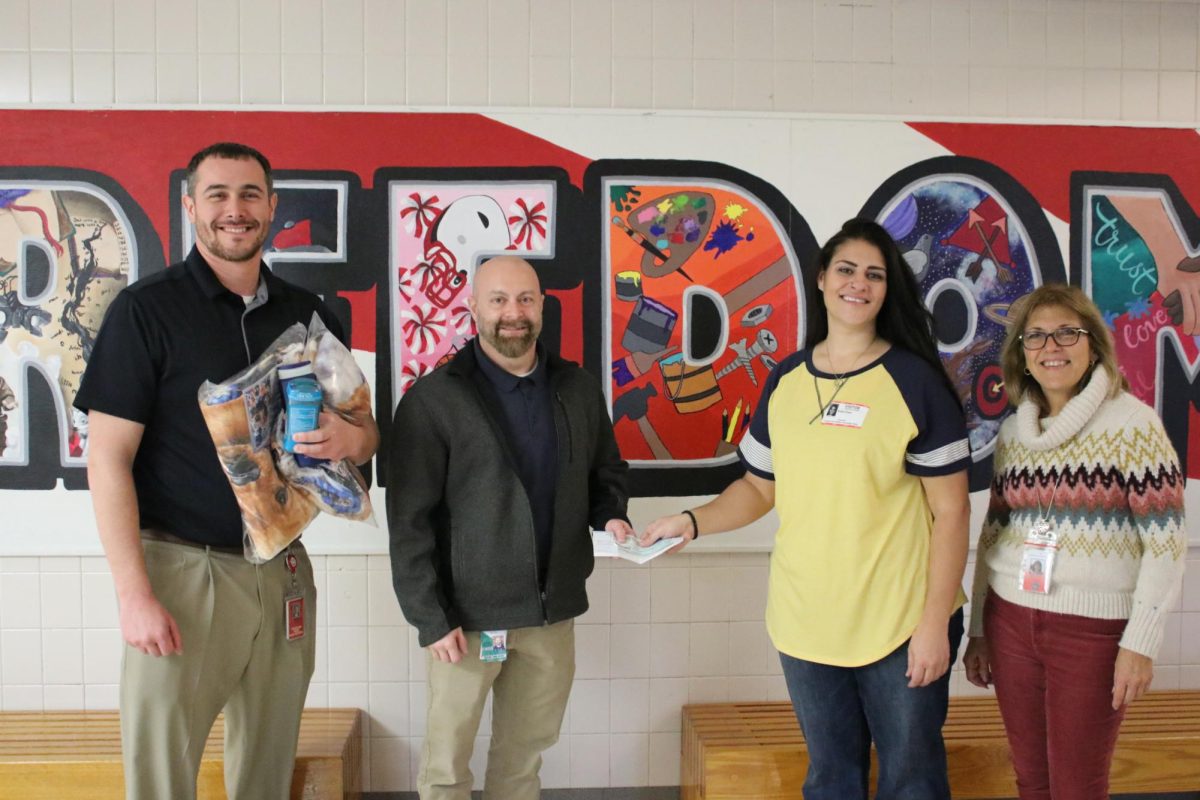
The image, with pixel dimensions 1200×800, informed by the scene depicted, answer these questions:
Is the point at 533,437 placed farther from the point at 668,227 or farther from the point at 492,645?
the point at 668,227

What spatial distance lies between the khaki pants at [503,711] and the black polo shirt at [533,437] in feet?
0.80

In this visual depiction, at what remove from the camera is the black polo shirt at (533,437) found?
88.4 inches

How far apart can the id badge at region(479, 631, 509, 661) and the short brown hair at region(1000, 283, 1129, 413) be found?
59.5 inches

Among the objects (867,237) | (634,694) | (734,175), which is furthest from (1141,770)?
(734,175)

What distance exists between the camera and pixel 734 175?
3062 millimetres


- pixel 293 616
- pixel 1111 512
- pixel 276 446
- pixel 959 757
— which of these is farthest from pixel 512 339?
pixel 959 757

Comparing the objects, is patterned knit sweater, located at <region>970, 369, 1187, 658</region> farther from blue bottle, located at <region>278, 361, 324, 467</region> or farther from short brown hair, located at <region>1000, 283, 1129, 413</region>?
blue bottle, located at <region>278, 361, 324, 467</region>

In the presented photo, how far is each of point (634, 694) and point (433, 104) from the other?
2.32 meters

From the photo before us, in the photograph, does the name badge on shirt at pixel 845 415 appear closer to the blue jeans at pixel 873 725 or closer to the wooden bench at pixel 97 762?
the blue jeans at pixel 873 725

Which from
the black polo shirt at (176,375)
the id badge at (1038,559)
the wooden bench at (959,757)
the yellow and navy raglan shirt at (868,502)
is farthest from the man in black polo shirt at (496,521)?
the id badge at (1038,559)

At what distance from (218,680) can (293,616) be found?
0.75 ft

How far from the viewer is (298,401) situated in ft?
6.40

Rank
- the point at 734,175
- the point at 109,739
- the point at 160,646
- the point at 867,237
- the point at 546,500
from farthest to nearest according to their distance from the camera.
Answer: the point at 734,175 < the point at 109,739 < the point at 546,500 < the point at 867,237 < the point at 160,646

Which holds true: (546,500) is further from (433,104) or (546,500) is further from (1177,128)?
(1177,128)
